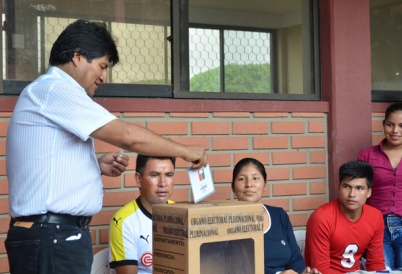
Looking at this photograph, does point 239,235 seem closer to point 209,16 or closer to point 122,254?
point 122,254

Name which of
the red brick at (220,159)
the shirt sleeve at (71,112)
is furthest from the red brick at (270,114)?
the shirt sleeve at (71,112)

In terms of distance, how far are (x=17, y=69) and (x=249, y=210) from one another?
1790 millimetres

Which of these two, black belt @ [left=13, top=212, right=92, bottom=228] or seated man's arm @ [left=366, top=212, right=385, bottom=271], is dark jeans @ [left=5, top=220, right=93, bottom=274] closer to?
black belt @ [left=13, top=212, right=92, bottom=228]

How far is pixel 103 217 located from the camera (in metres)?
3.97

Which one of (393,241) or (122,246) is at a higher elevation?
(122,246)

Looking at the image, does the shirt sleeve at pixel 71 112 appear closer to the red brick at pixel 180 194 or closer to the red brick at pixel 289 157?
the red brick at pixel 180 194

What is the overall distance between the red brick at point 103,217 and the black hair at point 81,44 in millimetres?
1417

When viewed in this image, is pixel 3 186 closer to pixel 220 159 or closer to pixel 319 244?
pixel 220 159

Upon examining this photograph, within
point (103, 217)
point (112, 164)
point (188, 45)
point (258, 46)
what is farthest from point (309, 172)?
point (112, 164)

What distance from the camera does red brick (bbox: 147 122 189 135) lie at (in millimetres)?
4062

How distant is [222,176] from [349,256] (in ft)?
3.08

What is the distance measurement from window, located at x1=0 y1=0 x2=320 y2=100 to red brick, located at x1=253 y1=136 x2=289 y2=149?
28 cm

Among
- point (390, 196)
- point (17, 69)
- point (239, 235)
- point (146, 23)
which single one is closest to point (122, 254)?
point (239, 235)

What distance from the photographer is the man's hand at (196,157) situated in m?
2.74
